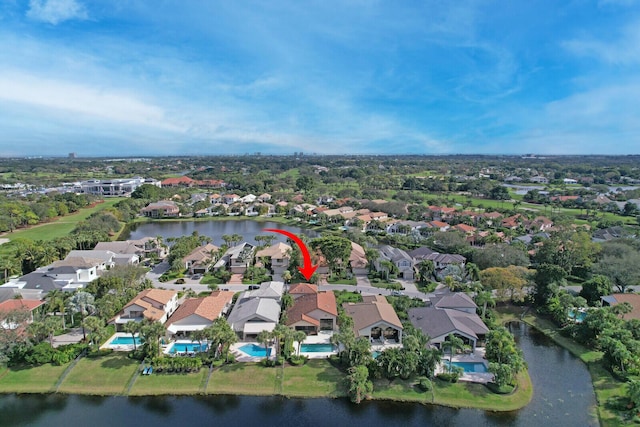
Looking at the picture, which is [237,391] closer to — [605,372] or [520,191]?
[605,372]

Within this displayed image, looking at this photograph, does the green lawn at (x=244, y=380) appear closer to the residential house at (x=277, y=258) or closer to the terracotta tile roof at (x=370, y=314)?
the terracotta tile roof at (x=370, y=314)

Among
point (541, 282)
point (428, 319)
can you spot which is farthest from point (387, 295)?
point (541, 282)

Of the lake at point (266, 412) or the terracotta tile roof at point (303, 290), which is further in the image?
the terracotta tile roof at point (303, 290)

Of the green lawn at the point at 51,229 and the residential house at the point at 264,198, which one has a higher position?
the residential house at the point at 264,198

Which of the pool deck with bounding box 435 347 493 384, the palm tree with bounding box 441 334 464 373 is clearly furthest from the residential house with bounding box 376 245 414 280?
the palm tree with bounding box 441 334 464 373

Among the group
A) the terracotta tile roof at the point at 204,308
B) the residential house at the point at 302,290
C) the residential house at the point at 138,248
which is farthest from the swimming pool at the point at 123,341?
the residential house at the point at 138,248

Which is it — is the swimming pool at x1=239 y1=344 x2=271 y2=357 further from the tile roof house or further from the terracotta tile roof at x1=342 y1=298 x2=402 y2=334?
the terracotta tile roof at x1=342 y1=298 x2=402 y2=334

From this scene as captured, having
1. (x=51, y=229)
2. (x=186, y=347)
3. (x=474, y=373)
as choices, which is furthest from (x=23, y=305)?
(x=51, y=229)

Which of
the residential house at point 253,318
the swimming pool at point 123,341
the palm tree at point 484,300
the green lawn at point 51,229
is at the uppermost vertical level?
the palm tree at point 484,300
